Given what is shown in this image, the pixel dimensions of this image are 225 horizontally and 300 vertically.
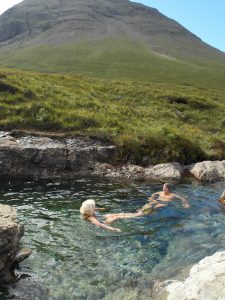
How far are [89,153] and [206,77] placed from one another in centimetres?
14606

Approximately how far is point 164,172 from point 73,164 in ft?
22.3

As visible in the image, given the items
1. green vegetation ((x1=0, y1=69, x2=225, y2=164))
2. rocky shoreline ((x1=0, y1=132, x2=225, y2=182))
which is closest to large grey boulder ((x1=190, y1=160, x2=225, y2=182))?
rocky shoreline ((x1=0, y1=132, x2=225, y2=182))

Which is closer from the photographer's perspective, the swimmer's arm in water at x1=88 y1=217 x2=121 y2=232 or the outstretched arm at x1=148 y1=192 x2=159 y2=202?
the swimmer's arm in water at x1=88 y1=217 x2=121 y2=232

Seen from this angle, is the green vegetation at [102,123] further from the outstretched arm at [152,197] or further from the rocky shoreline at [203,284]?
the rocky shoreline at [203,284]

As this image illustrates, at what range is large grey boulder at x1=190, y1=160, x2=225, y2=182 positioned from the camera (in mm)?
28625

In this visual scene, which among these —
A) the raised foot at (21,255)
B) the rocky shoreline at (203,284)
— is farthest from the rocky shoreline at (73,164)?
the rocky shoreline at (203,284)

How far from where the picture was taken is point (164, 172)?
94.3 feet

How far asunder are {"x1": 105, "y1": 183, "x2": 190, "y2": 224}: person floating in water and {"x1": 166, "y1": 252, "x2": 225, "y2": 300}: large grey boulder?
23.5 ft

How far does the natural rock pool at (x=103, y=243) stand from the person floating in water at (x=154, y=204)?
43 centimetres

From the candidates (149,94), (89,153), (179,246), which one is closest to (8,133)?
(89,153)

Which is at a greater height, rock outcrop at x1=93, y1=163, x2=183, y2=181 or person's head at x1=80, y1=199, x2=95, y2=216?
person's head at x1=80, y1=199, x2=95, y2=216

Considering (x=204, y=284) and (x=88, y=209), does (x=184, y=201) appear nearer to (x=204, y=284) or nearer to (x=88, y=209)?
(x=88, y=209)

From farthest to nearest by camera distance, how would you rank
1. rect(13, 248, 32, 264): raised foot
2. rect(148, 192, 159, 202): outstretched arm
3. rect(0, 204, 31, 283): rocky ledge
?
rect(148, 192, 159, 202): outstretched arm → rect(13, 248, 32, 264): raised foot → rect(0, 204, 31, 283): rocky ledge

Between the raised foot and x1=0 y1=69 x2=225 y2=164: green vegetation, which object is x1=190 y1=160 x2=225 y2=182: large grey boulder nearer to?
x1=0 y1=69 x2=225 y2=164: green vegetation
